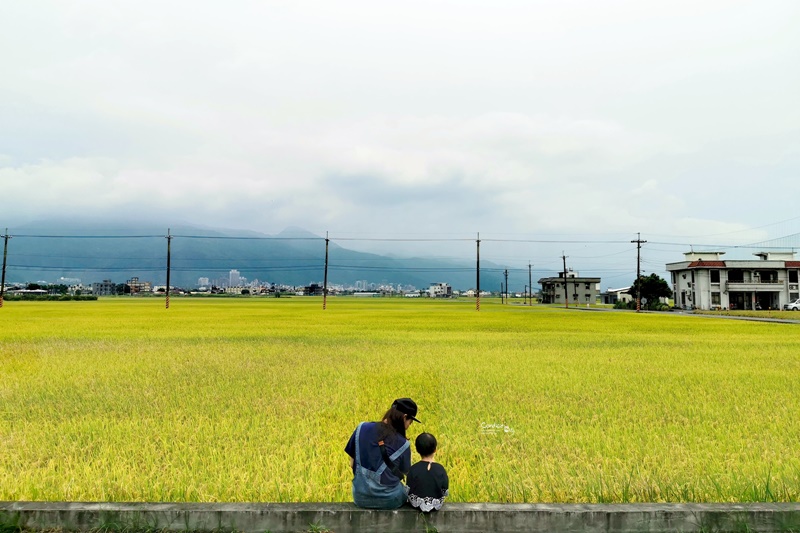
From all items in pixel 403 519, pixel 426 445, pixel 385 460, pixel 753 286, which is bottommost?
pixel 403 519

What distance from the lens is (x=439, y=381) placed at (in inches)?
570

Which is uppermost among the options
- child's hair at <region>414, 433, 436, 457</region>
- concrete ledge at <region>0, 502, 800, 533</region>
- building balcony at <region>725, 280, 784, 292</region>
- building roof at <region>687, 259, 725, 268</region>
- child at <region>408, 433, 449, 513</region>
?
building roof at <region>687, 259, 725, 268</region>

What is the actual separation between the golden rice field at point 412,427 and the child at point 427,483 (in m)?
1.18

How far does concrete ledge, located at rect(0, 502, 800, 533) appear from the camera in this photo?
5027mm

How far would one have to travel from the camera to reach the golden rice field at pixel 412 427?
6.44 metres

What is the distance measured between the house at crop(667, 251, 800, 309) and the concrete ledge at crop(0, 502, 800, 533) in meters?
89.9

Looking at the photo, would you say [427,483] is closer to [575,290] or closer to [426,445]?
[426,445]

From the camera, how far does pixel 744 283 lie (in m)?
83.6

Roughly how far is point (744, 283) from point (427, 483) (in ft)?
311

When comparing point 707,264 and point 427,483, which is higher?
point 707,264

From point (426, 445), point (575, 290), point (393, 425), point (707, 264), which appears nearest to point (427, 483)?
point (426, 445)

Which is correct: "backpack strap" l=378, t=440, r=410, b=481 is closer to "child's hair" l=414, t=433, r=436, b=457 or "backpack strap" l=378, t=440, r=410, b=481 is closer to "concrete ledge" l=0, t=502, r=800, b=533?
"child's hair" l=414, t=433, r=436, b=457

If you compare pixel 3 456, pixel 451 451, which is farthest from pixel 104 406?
Answer: pixel 451 451

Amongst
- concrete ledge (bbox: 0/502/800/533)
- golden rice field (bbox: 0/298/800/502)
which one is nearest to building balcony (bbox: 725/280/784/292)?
golden rice field (bbox: 0/298/800/502)
